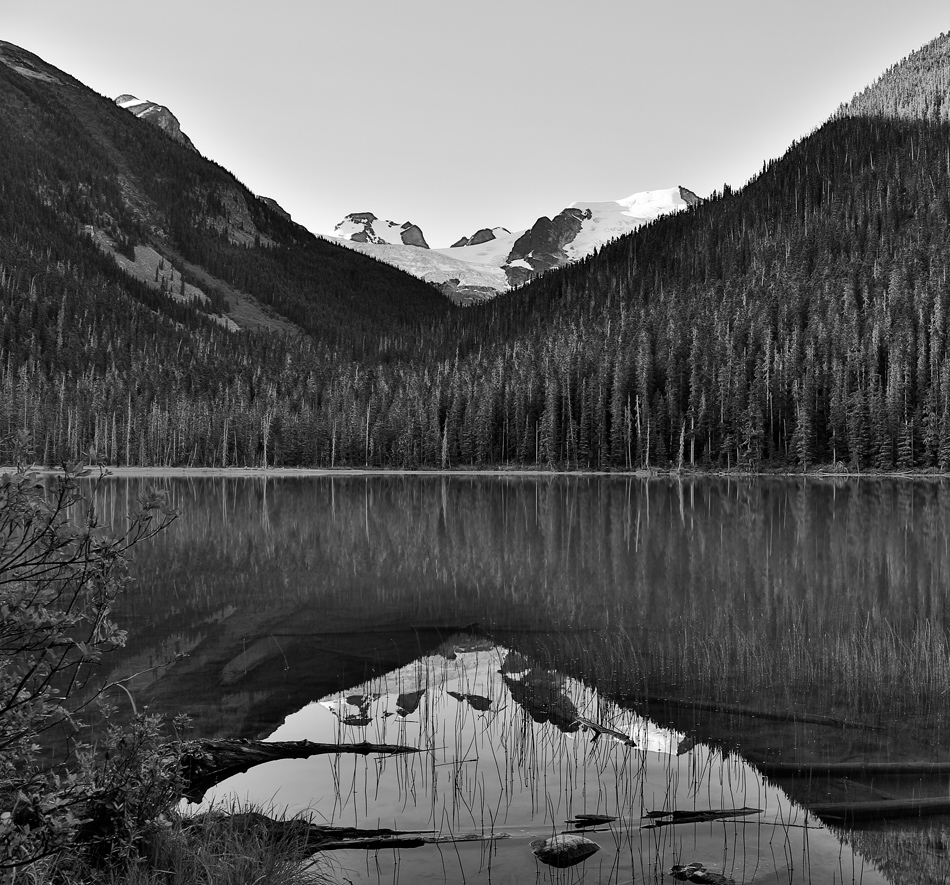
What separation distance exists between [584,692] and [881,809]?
177 inches

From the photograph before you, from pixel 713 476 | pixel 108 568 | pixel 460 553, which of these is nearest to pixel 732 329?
pixel 713 476

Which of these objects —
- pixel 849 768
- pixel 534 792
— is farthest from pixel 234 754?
pixel 849 768

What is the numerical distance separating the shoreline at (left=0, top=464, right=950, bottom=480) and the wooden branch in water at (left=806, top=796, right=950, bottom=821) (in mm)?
83917

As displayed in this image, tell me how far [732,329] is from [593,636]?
115 metres

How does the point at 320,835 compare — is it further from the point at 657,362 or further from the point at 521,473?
the point at 657,362

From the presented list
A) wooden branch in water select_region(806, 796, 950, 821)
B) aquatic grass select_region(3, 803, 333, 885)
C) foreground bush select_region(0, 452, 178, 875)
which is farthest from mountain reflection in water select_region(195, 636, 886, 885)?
foreground bush select_region(0, 452, 178, 875)

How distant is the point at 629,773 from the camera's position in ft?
27.0

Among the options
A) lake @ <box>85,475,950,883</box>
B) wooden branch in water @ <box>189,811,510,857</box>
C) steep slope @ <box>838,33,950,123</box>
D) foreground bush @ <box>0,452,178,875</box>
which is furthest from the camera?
steep slope @ <box>838,33,950,123</box>

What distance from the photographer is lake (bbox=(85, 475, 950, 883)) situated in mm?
6797

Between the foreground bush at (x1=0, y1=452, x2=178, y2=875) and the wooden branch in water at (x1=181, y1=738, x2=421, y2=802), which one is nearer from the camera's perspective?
the foreground bush at (x1=0, y1=452, x2=178, y2=875)

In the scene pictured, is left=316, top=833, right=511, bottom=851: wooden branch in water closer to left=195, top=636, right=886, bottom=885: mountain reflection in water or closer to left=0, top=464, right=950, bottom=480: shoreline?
left=195, top=636, right=886, bottom=885: mountain reflection in water

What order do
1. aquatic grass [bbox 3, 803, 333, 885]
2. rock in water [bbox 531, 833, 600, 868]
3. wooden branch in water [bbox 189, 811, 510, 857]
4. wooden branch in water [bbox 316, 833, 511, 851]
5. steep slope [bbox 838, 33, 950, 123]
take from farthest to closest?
steep slope [bbox 838, 33, 950, 123] → wooden branch in water [bbox 316, 833, 511, 851] → rock in water [bbox 531, 833, 600, 868] → wooden branch in water [bbox 189, 811, 510, 857] → aquatic grass [bbox 3, 803, 333, 885]

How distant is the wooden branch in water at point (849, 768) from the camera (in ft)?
26.4

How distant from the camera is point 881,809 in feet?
23.6
